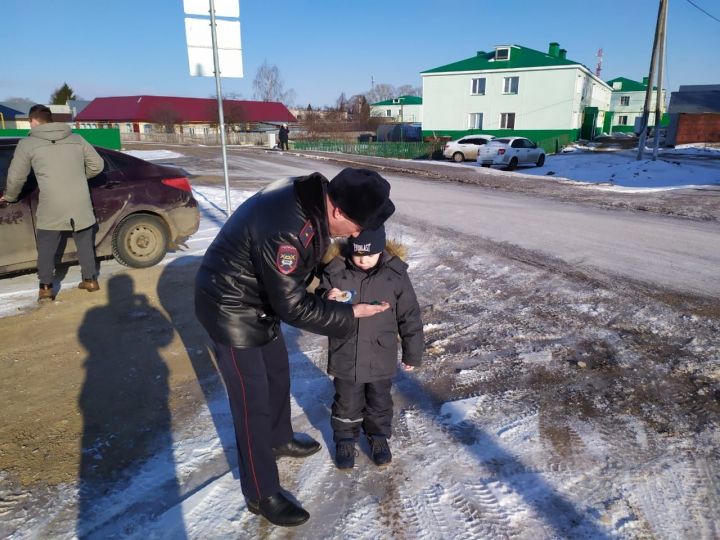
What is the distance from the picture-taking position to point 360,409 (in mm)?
2695

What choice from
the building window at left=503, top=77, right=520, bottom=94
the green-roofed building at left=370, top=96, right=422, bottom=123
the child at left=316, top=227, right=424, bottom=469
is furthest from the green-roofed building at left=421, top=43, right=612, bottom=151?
the child at left=316, top=227, right=424, bottom=469

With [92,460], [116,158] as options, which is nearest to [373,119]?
[116,158]

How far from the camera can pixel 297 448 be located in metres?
2.67

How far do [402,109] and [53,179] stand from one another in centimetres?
6871

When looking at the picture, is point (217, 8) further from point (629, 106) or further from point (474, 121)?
point (629, 106)

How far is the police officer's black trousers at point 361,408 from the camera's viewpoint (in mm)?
2643

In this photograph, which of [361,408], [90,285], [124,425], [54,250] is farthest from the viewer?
[90,285]

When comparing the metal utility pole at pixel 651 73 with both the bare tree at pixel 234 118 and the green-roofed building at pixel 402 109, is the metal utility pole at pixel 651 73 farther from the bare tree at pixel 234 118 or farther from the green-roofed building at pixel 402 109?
the green-roofed building at pixel 402 109

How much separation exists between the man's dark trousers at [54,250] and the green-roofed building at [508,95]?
1315 inches

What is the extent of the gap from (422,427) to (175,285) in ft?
11.5

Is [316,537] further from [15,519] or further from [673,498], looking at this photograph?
[673,498]

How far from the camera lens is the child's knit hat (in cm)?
243

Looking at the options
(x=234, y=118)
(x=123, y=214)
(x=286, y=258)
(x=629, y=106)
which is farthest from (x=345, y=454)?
(x=629, y=106)

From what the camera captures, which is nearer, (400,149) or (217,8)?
(217,8)
